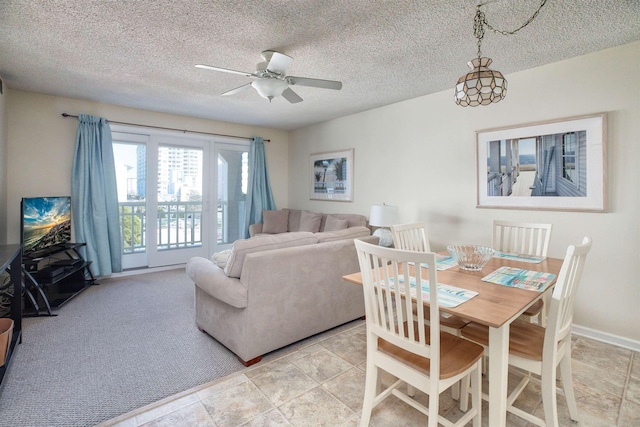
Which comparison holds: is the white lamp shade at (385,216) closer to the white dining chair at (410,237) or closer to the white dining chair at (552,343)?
the white dining chair at (410,237)

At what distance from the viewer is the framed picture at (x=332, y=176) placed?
4.75 m

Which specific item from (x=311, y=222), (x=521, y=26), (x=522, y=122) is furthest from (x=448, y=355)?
(x=311, y=222)

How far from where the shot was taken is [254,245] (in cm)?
224

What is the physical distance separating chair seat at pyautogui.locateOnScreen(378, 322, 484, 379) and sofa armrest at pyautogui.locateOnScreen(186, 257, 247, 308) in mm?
998

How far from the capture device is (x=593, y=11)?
6.47 feet

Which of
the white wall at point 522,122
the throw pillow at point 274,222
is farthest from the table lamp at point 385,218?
the throw pillow at point 274,222

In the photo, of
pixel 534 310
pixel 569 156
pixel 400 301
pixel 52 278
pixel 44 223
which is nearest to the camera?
pixel 400 301

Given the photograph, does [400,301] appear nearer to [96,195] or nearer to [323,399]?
[323,399]

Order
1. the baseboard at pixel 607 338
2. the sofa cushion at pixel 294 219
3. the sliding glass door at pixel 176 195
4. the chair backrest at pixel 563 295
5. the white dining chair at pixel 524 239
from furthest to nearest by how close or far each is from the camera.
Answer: the sofa cushion at pixel 294 219
the sliding glass door at pixel 176 195
the baseboard at pixel 607 338
the white dining chair at pixel 524 239
the chair backrest at pixel 563 295

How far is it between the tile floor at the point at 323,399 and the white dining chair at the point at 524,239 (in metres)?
0.49

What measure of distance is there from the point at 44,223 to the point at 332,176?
3.76 m

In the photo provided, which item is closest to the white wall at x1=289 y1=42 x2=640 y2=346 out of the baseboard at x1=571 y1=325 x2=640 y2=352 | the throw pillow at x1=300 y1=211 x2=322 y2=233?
the baseboard at x1=571 y1=325 x2=640 y2=352

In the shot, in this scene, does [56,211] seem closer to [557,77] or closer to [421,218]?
[421,218]

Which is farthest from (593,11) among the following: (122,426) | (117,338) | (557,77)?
(117,338)
